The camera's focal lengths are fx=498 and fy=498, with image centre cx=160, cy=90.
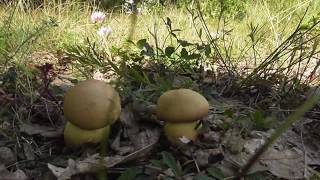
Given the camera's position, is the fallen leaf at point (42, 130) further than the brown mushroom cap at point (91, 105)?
Yes

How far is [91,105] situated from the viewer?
107 cm

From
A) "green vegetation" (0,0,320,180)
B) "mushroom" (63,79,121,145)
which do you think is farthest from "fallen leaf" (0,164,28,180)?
"mushroom" (63,79,121,145)

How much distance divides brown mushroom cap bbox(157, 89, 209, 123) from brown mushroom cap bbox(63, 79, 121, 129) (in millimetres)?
118

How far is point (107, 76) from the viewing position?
6.86 ft

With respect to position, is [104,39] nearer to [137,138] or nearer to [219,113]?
[219,113]

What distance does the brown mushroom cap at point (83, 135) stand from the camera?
112 centimetres

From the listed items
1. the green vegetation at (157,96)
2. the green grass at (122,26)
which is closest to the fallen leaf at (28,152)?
the green vegetation at (157,96)

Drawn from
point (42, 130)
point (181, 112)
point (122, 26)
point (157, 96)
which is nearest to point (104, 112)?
point (181, 112)

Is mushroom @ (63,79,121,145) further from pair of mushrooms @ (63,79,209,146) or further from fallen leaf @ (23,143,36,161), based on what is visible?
fallen leaf @ (23,143,36,161)

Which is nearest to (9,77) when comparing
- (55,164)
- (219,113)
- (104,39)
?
(55,164)

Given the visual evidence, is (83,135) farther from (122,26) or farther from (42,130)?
(122,26)

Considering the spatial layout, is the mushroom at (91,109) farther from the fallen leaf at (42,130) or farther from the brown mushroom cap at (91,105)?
the fallen leaf at (42,130)

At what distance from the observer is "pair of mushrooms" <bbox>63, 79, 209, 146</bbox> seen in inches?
42.3

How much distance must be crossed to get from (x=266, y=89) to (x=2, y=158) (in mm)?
991
